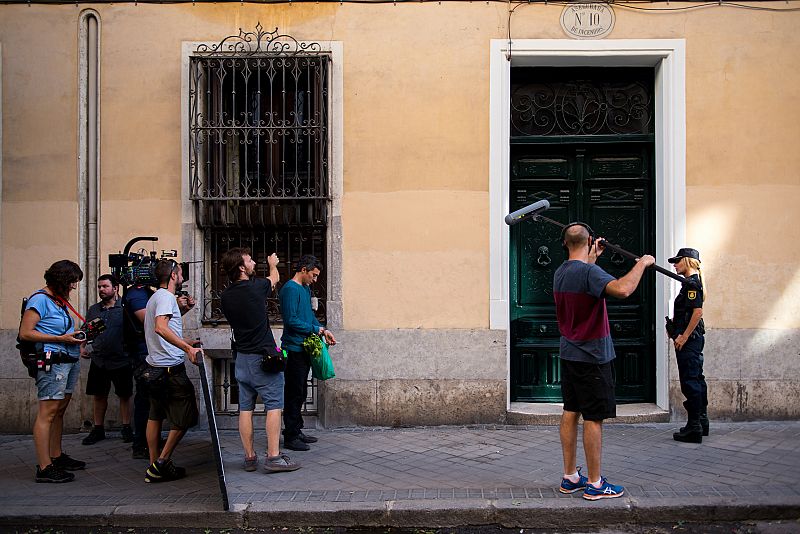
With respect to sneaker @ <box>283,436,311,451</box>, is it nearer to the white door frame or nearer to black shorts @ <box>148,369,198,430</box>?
black shorts @ <box>148,369,198,430</box>

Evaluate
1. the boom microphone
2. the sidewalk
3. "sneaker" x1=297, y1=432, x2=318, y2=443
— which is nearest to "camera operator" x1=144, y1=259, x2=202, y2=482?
the sidewalk

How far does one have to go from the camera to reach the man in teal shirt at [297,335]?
6621 mm

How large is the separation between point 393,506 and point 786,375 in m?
4.55

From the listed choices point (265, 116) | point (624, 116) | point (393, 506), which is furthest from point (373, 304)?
point (624, 116)

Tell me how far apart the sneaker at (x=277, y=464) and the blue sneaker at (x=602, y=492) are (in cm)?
225

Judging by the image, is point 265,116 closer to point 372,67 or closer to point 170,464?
point 372,67

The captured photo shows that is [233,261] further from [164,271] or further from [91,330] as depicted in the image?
[91,330]

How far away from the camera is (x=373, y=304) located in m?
7.63

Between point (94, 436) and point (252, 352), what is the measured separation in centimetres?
237

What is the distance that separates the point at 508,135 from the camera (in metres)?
7.62

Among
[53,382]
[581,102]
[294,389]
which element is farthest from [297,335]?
[581,102]

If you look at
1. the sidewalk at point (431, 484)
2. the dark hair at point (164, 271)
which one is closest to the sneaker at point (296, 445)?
the sidewalk at point (431, 484)

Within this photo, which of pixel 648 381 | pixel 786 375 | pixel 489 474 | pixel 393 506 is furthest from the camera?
pixel 648 381

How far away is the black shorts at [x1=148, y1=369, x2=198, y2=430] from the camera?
5.77 metres
